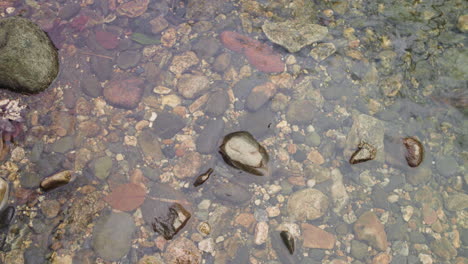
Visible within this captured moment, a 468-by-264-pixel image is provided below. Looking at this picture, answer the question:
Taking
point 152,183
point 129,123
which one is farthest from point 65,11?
point 152,183

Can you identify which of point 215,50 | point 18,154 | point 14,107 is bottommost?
point 18,154

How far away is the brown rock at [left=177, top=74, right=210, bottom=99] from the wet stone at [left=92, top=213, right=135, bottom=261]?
174 centimetres

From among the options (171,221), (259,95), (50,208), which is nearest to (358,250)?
(171,221)

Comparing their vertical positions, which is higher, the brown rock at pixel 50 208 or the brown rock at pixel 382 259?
the brown rock at pixel 50 208

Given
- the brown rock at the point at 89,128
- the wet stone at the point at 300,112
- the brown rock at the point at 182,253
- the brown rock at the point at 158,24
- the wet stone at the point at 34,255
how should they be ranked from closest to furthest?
the wet stone at the point at 34,255, the brown rock at the point at 182,253, the brown rock at the point at 89,128, the wet stone at the point at 300,112, the brown rock at the point at 158,24

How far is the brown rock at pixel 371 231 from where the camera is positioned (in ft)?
12.6

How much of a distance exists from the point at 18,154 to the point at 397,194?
4561 mm

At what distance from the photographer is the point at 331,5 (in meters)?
5.28

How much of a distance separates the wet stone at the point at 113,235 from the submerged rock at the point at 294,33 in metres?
3.11

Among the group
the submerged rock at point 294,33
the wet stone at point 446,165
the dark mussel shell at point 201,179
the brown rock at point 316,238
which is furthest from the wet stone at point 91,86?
the wet stone at point 446,165

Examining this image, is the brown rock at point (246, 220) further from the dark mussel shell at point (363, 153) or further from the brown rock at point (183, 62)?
the brown rock at point (183, 62)

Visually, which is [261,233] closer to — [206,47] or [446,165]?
[446,165]

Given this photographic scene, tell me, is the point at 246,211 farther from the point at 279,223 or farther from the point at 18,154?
the point at 18,154

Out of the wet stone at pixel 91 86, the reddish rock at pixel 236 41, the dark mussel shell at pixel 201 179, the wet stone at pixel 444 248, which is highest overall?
the reddish rock at pixel 236 41
